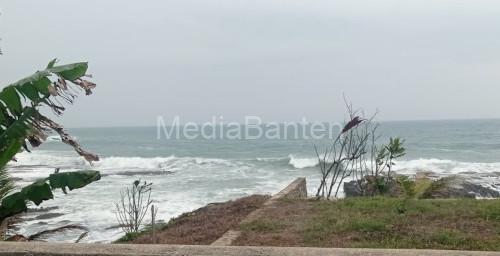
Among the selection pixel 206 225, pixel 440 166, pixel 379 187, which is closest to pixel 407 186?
pixel 379 187

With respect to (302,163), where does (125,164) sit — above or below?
below

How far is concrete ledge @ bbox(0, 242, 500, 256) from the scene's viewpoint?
3.72 m

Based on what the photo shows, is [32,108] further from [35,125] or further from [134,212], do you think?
[134,212]

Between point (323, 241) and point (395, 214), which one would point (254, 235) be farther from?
point (395, 214)

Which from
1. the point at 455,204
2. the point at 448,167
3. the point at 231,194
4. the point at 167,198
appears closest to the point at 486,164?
the point at 448,167

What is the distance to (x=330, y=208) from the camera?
8484 millimetres

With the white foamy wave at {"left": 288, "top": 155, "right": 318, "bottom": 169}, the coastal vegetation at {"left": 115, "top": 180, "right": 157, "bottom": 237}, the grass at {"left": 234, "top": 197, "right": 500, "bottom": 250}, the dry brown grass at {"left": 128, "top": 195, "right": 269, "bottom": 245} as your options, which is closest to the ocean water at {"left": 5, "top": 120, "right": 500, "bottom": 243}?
the white foamy wave at {"left": 288, "top": 155, "right": 318, "bottom": 169}

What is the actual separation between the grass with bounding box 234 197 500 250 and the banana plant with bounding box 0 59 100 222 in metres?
2.29

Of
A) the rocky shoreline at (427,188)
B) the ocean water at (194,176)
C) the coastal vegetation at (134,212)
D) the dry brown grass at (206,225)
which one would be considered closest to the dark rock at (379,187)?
the rocky shoreline at (427,188)

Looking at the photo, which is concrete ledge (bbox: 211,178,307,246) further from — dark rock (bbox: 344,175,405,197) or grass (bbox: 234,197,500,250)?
dark rock (bbox: 344,175,405,197)

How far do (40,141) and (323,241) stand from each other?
129 inches

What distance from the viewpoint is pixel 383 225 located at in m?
6.72

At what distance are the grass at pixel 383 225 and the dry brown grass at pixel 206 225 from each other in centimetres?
58

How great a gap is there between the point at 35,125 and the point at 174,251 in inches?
97.1
